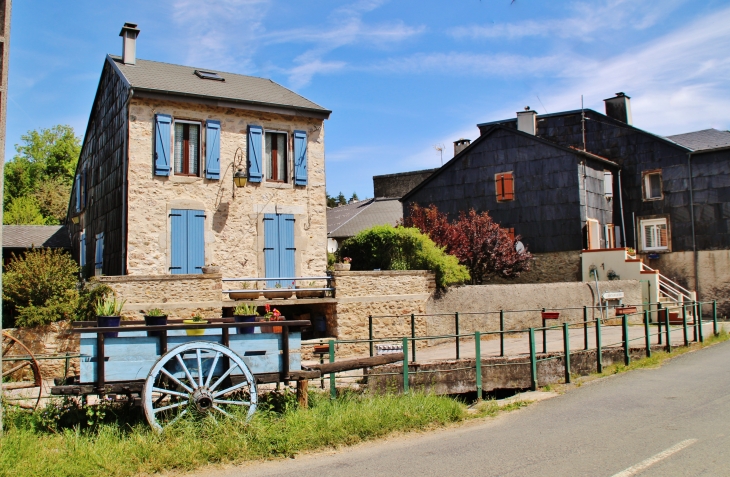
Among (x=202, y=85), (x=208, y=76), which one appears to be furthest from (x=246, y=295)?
(x=208, y=76)

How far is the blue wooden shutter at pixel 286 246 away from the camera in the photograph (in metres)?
18.0

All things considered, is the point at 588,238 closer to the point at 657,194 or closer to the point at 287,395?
the point at 657,194

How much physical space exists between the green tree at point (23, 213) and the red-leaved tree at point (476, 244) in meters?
23.8

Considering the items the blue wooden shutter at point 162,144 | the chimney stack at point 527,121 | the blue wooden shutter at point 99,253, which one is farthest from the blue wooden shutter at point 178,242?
the chimney stack at point 527,121

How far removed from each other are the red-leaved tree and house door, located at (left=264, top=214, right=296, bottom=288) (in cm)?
528

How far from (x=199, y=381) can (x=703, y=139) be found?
88.4 ft

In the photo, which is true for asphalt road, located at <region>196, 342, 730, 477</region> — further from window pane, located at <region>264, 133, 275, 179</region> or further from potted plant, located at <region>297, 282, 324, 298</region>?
window pane, located at <region>264, 133, 275, 179</region>

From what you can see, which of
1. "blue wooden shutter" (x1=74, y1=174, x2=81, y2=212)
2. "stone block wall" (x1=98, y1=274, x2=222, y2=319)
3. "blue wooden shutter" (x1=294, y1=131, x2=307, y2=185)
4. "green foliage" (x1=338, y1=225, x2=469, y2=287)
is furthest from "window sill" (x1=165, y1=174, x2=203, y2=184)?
"blue wooden shutter" (x1=74, y1=174, x2=81, y2=212)

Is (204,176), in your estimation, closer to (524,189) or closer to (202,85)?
(202,85)

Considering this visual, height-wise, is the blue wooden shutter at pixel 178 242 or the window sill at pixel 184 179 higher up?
the window sill at pixel 184 179

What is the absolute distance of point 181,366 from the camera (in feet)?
22.6

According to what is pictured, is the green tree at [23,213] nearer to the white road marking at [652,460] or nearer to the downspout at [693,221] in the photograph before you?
the downspout at [693,221]

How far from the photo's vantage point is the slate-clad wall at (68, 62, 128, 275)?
1731 cm

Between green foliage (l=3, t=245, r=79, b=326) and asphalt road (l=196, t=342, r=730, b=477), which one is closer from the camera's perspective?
asphalt road (l=196, t=342, r=730, b=477)
